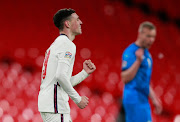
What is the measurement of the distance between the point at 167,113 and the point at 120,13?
6.71 feet

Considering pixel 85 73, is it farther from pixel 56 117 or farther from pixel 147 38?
pixel 147 38

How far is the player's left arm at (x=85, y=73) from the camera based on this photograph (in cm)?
173

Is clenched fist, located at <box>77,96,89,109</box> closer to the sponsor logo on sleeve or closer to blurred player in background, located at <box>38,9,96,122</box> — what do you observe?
blurred player in background, located at <box>38,9,96,122</box>

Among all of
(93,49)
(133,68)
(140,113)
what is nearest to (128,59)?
(133,68)

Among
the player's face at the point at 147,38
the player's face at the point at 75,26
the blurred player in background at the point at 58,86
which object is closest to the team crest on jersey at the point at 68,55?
the blurred player in background at the point at 58,86

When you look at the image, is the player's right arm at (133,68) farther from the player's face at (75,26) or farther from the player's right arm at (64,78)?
the player's right arm at (64,78)

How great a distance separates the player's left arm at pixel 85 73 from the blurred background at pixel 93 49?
273 centimetres

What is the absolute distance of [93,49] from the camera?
5.42 meters

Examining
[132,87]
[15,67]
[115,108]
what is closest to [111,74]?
[115,108]

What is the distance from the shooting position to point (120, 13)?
6078 mm

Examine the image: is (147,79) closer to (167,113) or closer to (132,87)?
(132,87)

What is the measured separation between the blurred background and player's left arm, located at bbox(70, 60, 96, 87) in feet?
8.94

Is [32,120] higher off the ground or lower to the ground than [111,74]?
lower

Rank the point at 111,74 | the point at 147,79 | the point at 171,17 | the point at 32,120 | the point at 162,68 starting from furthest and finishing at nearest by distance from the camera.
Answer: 1. the point at 171,17
2. the point at 162,68
3. the point at 111,74
4. the point at 32,120
5. the point at 147,79
